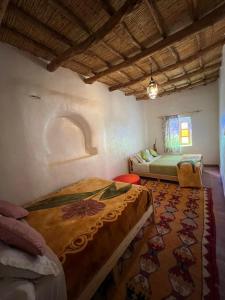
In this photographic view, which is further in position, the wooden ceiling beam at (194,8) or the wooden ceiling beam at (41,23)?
the wooden ceiling beam at (194,8)

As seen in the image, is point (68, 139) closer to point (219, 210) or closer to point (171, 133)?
point (219, 210)

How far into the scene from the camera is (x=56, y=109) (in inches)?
→ 110

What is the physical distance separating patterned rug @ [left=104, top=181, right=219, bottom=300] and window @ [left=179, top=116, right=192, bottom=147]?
133 inches

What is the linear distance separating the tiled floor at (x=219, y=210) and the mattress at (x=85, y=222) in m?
0.99

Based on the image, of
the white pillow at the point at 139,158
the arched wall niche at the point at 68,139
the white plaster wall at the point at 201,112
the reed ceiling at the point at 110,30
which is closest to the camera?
the reed ceiling at the point at 110,30

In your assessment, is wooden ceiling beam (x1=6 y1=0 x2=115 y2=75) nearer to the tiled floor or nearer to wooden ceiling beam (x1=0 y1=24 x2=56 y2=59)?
wooden ceiling beam (x1=0 y1=24 x2=56 y2=59)

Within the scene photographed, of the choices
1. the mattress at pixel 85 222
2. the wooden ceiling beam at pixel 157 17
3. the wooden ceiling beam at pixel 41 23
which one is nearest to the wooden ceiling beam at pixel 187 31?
the wooden ceiling beam at pixel 157 17

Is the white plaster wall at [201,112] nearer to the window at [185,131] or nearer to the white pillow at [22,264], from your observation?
the window at [185,131]

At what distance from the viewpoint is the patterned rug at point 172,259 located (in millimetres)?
1472

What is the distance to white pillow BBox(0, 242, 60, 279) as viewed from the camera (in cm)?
95

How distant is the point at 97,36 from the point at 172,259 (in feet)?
9.45

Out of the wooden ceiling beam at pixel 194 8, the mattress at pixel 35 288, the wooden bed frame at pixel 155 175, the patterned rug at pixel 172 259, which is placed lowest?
the patterned rug at pixel 172 259

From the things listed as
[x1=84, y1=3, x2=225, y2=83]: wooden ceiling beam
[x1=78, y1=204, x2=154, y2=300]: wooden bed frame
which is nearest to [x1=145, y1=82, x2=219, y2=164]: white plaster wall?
[x1=84, y1=3, x2=225, y2=83]: wooden ceiling beam

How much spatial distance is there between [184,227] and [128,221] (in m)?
1.08
